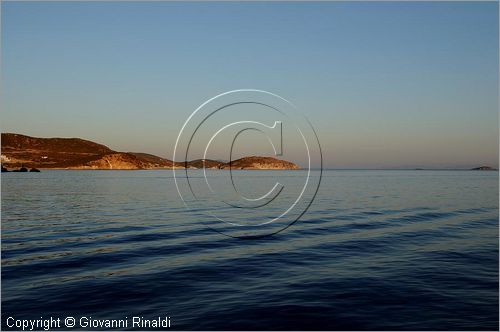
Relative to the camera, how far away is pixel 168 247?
97.2 ft

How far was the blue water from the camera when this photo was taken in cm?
1661

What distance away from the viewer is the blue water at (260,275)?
16.6 meters

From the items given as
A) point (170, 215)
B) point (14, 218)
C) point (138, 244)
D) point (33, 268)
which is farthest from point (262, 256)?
point (14, 218)

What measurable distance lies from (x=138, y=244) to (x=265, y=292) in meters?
14.4

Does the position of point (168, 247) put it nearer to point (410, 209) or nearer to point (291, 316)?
point (291, 316)

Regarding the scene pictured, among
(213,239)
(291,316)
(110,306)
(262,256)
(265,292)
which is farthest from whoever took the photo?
(213,239)

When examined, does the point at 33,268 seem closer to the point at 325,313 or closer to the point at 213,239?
the point at 213,239

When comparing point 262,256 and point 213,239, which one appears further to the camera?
point 213,239

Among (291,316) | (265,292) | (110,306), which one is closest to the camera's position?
(291,316)

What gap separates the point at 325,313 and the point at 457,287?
7988 mm

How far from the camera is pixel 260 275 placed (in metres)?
22.4

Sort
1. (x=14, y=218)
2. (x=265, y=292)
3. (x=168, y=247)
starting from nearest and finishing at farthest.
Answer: (x=265, y=292) < (x=168, y=247) < (x=14, y=218)

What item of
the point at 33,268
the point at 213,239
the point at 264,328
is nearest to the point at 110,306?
the point at 264,328

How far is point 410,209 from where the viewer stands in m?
55.4
